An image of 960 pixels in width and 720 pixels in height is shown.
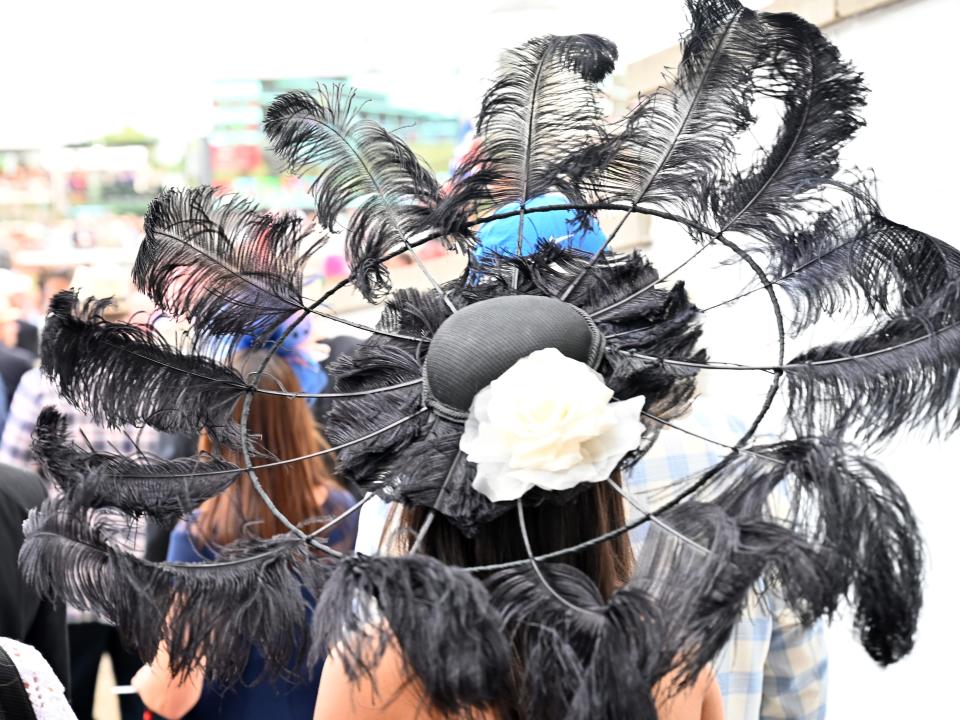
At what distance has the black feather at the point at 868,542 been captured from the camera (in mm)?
1130

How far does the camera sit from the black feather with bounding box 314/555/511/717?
3.75 feet

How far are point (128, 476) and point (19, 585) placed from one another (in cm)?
115

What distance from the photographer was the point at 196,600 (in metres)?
1.36

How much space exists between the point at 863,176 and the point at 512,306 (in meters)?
0.51

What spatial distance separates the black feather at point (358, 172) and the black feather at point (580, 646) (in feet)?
1.95

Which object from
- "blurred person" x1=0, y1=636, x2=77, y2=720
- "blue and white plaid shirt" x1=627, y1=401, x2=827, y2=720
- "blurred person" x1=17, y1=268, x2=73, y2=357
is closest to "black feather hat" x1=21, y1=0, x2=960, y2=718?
"blurred person" x1=0, y1=636, x2=77, y2=720

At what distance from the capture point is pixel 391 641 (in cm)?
Result: 120

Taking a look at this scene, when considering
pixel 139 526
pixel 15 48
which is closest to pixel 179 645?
pixel 139 526

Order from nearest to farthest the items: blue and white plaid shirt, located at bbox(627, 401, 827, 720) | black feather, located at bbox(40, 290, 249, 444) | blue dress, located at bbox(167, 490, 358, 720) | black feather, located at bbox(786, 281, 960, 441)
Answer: black feather, located at bbox(786, 281, 960, 441)
black feather, located at bbox(40, 290, 249, 444)
blue and white plaid shirt, located at bbox(627, 401, 827, 720)
blue dress, located at bbox(167, 490, 358, 720)

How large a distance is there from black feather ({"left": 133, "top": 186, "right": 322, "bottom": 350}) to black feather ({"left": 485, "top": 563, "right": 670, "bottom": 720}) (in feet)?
1.94

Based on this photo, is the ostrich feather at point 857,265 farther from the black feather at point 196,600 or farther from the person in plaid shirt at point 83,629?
the person in plaid shirt at point 83,629

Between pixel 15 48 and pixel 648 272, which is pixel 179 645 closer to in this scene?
pixel 648 272

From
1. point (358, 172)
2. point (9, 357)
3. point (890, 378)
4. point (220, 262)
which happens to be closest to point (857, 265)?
point (890, 378)

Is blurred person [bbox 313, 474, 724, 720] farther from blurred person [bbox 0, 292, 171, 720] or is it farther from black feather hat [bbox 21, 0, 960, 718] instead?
blurred person [bbox 0, 292, 171, 720]
